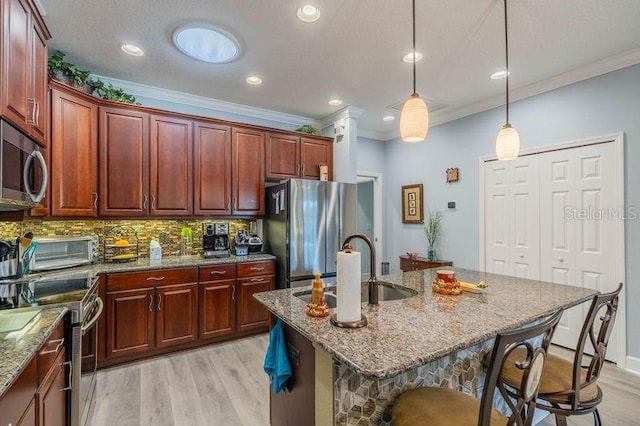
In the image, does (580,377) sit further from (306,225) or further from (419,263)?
(419,263)

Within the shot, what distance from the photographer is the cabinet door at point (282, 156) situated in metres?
3.94

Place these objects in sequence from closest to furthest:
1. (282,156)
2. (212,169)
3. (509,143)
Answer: (509,143), (212,169), (282,156)

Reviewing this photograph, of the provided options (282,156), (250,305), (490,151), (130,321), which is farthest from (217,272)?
(490,151)

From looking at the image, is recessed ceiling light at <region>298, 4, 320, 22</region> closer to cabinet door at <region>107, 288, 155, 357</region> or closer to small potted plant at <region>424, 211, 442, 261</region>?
cabinet door at <region>107, 288, 155, 357</region>

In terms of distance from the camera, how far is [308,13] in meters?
2.21

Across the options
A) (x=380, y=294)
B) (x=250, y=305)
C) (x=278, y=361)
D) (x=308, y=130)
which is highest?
(x=308, y=130)

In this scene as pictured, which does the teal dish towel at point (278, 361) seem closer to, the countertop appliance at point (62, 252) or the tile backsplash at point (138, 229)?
the countertop appliance at point (62, 252)

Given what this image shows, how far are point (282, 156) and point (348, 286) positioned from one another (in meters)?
2.97

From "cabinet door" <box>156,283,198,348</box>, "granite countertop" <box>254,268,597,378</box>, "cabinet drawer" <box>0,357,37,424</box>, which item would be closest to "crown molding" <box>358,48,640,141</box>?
"granite countertop" <box>254,268,597,378</box>

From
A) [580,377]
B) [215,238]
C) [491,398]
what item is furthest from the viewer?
[215,238]

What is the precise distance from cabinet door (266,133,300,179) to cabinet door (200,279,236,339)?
1.45 meters

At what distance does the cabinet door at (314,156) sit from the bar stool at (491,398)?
3224mm

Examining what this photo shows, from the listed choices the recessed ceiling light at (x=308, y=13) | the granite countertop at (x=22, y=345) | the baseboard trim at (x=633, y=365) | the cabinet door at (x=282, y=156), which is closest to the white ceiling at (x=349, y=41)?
the recessed ceiling light at (x=308, y=13)

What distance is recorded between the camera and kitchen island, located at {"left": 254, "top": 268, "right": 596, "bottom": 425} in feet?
3.65
